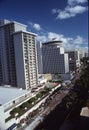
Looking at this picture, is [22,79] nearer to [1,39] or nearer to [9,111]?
[1,39]

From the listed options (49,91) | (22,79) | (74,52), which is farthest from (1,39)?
(74,52)

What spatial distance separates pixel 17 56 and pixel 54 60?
17.9 feet

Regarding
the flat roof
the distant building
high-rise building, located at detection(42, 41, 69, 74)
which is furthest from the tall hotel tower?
the distant building

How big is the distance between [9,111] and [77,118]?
6.71 feet

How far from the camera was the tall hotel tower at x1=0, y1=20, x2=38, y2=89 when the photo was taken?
8.59 m

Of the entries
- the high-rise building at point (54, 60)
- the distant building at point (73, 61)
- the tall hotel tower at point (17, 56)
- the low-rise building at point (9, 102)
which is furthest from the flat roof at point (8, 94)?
the distant building at point (73, 61)

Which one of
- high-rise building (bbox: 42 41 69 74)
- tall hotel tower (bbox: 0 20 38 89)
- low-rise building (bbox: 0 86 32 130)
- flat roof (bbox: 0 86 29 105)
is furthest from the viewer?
high-rise building (bbox: 42 41 69 74)

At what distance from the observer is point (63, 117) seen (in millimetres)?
5160

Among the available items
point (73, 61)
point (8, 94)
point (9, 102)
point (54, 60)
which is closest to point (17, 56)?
point (8, 94)

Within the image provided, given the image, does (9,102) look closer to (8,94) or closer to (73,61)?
(8,94)

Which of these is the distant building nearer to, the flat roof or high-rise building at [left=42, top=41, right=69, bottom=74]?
high-rise building at [left=42, top=41, right=69, bottom=74]

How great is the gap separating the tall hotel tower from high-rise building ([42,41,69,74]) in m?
4.50

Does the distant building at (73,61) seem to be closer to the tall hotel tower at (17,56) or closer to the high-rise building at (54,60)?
the high-rise building at (54,60)

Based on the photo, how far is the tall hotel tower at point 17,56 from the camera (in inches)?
338
